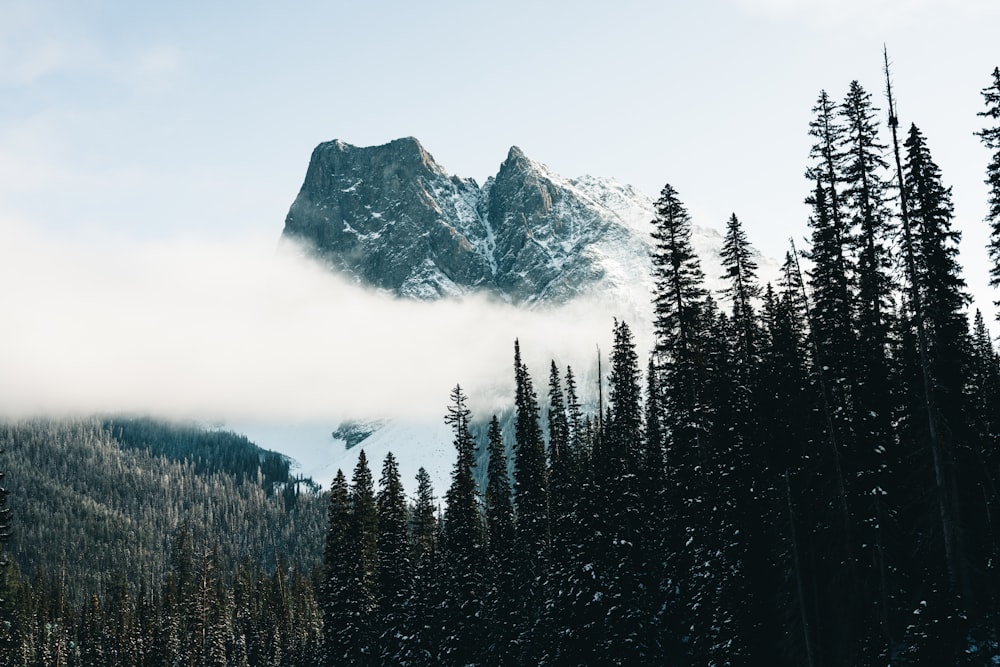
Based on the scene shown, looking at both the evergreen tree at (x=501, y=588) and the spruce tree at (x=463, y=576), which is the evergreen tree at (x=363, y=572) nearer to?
the spruce tree at (x=463, y=576)

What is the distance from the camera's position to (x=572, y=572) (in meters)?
48.5

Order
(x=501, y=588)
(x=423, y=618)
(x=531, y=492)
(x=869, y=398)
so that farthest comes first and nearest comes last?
(x=531, y=492) → (x=423, y=618) → (x=501, y=588) → (x=869, y=398)

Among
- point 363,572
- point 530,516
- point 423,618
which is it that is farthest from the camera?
point 363,572

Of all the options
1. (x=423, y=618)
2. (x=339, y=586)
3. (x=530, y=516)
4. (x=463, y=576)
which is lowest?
(x=423, y=618)

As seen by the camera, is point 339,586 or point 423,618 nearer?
point 423,618

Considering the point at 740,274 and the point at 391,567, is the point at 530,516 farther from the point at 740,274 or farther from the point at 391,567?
the point at 740,274

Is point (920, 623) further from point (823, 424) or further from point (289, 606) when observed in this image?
point (289, 606)

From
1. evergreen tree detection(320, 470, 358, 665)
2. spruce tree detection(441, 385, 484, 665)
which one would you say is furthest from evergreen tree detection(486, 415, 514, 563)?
evergreen tree detection(320, 470, 358, 665)

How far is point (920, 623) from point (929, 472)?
219 inches

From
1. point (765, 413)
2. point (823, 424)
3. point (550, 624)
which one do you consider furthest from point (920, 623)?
point (550, 624)

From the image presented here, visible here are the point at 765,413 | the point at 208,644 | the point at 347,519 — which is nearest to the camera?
the point at 765,413

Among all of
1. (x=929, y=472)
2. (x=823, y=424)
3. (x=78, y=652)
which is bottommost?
(x=78, y=652)

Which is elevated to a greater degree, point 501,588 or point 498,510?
point 498,510

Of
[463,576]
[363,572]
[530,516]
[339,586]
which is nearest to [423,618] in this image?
[463,576]
